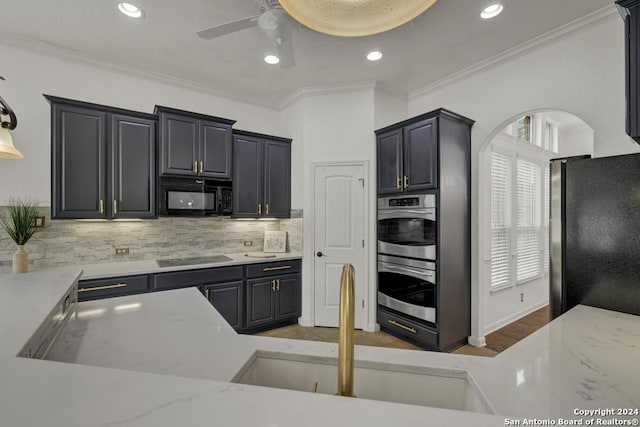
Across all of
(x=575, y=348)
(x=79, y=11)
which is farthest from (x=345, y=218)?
(x=79, y=11)

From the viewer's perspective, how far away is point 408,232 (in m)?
3.21

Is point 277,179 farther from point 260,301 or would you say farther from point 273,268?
point 260,301

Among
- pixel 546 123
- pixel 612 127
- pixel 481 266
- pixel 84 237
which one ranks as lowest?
pixel 481 266

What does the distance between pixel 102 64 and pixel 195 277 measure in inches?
97.0

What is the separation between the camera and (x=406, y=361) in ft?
2.87

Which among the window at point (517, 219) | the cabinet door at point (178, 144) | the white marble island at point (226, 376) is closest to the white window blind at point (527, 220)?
the window at point (517, 219)

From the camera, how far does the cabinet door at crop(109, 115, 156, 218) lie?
289 centimetres

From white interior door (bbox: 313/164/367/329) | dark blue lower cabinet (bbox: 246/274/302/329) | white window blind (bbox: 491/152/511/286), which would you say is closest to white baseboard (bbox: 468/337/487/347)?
white window blind (bbox: 491/152/511/286)

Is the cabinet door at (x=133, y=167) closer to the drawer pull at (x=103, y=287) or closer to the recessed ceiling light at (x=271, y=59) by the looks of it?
the drawer pull at (x=103, y=287)

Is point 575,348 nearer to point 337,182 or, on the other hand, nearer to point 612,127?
point 612,127

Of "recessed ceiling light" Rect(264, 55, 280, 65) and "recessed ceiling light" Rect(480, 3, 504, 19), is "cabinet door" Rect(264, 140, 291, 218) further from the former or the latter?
"recessed ceiling light" Rect(480, 3, 504, 19)

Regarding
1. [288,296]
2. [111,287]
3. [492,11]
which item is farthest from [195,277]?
[492,11]

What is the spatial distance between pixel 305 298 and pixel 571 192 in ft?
9.56

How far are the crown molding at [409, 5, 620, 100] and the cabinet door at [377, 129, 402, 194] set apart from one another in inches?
36.1
